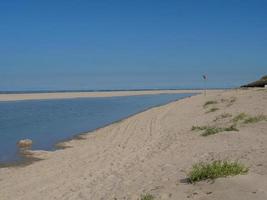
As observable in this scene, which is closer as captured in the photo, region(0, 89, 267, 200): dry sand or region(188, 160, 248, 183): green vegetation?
region(0, 89, 267, 200): dry sand

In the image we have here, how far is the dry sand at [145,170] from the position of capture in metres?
7.80

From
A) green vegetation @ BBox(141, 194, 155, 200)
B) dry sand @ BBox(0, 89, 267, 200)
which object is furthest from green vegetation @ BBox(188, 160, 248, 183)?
green vegetation @ BBox(141, 194, 155, 200)

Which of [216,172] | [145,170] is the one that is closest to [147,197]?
[216,172]

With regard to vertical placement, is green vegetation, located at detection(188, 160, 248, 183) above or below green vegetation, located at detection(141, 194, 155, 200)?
above

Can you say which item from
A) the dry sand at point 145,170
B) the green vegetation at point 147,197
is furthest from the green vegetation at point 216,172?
the green vegetation at point 147,197

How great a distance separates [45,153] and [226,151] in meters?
8.27

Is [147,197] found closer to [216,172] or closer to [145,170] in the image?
[216,172]

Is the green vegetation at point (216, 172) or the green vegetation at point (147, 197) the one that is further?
the green vegetation at point (216, 172)

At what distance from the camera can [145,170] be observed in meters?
11.0

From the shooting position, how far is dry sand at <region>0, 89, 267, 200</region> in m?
7.80

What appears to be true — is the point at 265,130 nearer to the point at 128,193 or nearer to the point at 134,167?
the point at 134,167

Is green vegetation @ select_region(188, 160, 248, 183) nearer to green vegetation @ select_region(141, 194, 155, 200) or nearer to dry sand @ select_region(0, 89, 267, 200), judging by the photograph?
dry sand @ select_region(0, 89, 267, 200)

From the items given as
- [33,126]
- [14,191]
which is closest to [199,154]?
[14,191]

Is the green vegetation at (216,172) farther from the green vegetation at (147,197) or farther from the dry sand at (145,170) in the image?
the green vegetation at (147,197)
